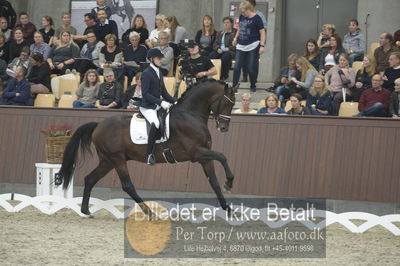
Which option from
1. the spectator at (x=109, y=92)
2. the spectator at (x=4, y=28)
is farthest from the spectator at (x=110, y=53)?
the spectator at (x=4, y=28)

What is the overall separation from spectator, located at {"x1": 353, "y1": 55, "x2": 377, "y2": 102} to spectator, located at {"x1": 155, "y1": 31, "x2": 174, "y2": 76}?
140 inches

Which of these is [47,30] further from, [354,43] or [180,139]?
[180,139]

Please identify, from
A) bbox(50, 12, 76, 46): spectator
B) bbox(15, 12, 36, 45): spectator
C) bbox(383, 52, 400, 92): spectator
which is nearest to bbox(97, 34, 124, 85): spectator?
bbox(50, 12, 76, 46): spectator

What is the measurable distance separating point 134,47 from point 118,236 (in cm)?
675

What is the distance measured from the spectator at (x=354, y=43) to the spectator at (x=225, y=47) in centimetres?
209

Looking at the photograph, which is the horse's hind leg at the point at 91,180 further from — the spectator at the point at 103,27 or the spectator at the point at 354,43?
the spectator at the point at 103,27

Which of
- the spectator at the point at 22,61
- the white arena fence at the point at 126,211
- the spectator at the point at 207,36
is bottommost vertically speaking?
the white arena fence at the point at 126,211

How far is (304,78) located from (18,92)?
5119mm

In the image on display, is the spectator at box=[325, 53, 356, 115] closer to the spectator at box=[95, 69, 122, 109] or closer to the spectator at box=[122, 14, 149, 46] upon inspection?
the spectator at box=[95, 69, 122, 109]

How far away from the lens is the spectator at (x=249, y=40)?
14.6 metres

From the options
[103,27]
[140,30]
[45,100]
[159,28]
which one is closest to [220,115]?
[45,100]

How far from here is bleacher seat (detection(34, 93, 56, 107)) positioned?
1528 centimetres

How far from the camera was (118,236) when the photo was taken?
950 centimetres

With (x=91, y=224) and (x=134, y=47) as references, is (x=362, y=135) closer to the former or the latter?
Result: (x=91, y=224)
